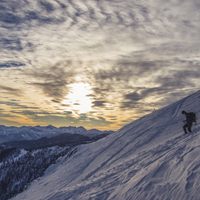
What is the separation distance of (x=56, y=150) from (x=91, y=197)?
139751 millimetres

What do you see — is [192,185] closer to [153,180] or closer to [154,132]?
[153,180]

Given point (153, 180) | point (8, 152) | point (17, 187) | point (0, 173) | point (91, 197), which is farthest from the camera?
point (8, 152)

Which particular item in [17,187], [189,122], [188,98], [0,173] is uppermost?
[188,98]

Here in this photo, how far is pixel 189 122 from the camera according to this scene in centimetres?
1230

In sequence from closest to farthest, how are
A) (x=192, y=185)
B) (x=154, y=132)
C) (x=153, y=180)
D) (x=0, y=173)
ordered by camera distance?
(x=192, y=185)
(x=153, y=180)
(x=154, y=132)
(x=0, y=173)

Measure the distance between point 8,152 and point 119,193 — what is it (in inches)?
7946

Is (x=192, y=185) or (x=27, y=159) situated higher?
(x=192, y=185)

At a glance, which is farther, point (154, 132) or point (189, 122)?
point (154, 132)

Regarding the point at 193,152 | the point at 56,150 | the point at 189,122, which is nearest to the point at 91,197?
the point at 193,152

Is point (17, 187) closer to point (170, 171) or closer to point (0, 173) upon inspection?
point (0, 173)

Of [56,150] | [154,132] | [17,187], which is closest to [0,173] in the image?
[17,187]

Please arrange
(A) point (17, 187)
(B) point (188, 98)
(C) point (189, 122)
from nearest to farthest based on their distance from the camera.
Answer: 1. (C) point (189, 122)
2. (B) point (188, 98)
3. (A) point (17, 187)

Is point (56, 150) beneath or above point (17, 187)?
above

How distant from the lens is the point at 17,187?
107 metres
